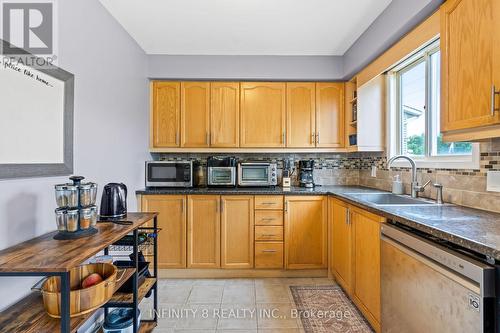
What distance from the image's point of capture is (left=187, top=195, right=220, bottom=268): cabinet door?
2.72m

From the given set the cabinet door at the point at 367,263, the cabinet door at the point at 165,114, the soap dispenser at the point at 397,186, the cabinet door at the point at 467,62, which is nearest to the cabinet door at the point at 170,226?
the cabinet door at the point at 165,114

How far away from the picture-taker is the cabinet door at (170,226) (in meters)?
2.71

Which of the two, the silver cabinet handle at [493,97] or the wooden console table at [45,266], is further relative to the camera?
the silver cabinet handle at [493,97]

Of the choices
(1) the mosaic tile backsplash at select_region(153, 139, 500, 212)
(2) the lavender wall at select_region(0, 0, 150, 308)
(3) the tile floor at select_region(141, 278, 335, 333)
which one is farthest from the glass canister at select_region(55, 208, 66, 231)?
(1) the mosaic tile backsplash at select_region(153, 139, 500, 212)

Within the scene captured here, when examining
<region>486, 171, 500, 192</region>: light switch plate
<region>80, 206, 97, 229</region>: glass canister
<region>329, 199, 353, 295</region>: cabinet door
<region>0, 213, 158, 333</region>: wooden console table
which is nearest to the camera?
<region>0, 213, 158, 333</region>: wooden console table

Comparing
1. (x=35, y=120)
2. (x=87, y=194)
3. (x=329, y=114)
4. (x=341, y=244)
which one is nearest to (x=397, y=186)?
(x=341, y=244)

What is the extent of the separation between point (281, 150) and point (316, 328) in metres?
1.78

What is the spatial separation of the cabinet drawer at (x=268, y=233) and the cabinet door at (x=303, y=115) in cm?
97

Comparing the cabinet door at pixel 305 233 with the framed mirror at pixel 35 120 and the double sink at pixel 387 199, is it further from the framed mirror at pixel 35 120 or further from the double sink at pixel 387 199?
the framed mirror at pixel 35 120

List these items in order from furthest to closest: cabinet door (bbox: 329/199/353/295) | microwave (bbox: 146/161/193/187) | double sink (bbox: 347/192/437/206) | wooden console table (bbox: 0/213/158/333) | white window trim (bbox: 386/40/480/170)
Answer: microwave (bbox: 146/161/193/187)
cabinet door (bbox: 329/199/353/295)
double sink (bbox: 347/192/437/206)
white window trim (bbox: 386/40/480/170)
wooden console table (bbox: 0/213/158/333)

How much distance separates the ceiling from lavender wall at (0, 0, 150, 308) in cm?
23

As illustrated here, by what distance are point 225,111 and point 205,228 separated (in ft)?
4.34

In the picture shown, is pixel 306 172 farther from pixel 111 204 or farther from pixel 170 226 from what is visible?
pixel 111 204

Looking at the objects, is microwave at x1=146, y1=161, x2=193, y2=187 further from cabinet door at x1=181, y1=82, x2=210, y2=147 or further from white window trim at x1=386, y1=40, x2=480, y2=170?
white window trim at x1=386, y1=40, x2=480, y2=170
